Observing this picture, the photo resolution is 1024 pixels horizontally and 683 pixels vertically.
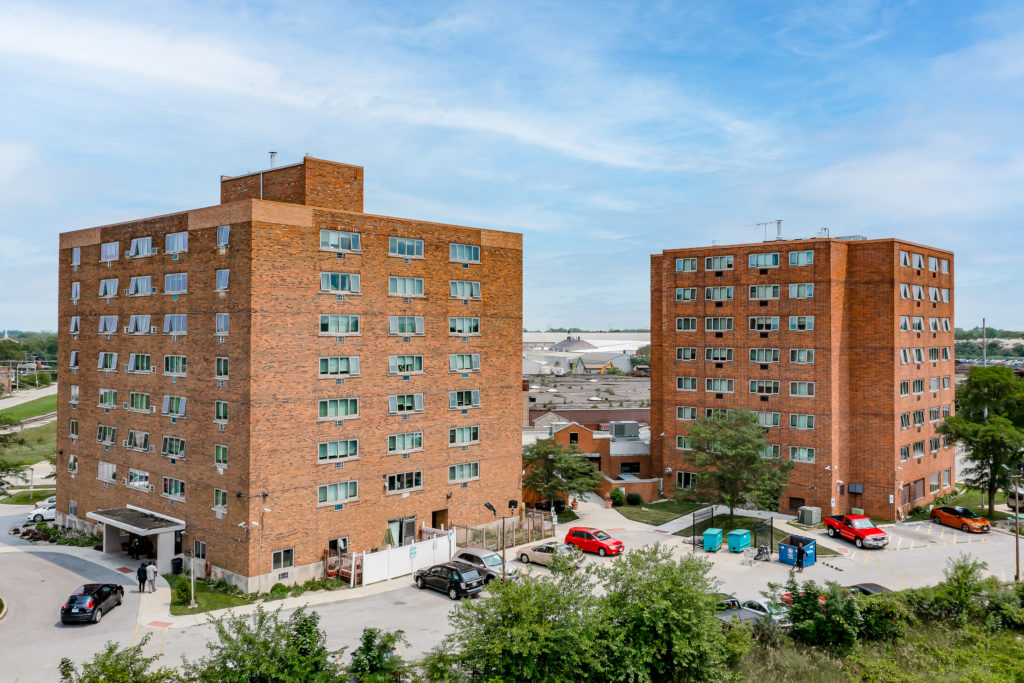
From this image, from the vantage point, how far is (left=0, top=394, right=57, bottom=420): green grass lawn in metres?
120

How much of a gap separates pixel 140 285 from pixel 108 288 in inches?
187

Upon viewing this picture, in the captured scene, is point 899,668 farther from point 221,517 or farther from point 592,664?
point 221,517

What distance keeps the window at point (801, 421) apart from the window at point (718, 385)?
18.2ft

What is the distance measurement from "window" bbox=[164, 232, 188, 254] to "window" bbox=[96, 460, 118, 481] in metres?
15.5

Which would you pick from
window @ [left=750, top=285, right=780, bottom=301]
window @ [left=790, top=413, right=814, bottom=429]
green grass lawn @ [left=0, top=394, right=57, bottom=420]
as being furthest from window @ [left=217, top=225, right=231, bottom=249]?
green grass lawn @ [left=0, top=394, right=57, bottom=420]

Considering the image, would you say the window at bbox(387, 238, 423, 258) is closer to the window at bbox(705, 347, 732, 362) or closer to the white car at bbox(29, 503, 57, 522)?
the window at bbox(705, 347, 732, 362)

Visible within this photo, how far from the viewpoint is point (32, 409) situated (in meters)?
130

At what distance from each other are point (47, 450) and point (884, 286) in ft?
306

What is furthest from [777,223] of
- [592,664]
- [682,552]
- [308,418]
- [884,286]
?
[592,664]

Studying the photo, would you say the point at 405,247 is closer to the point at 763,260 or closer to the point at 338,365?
the point at 338,365

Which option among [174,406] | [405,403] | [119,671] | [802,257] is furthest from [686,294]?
[119,671]

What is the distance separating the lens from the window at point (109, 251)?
4784 centimetres

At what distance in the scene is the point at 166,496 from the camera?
42625 millimetres

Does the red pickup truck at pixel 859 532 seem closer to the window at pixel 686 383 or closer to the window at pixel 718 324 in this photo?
the window at pixel 686 383
